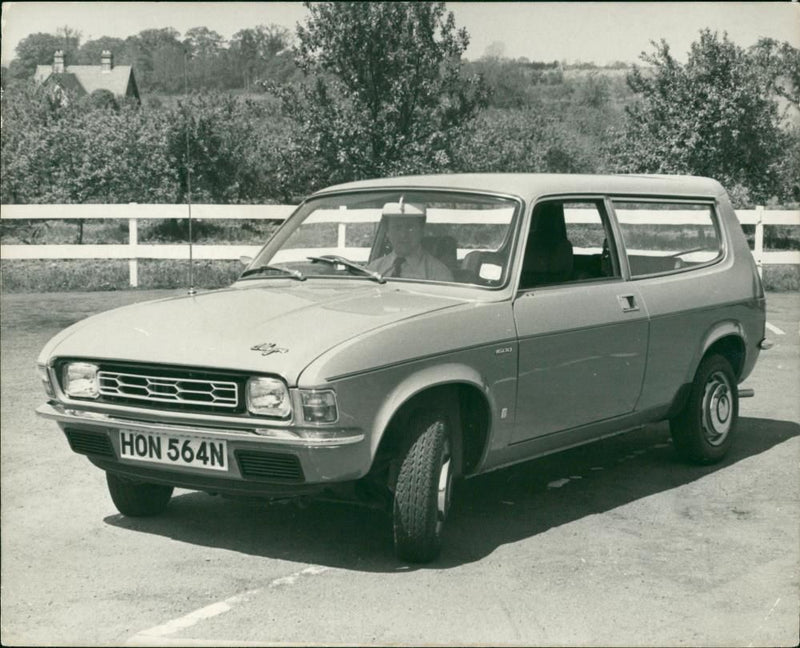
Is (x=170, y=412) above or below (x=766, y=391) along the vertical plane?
above

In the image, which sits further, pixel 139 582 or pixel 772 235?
pixel 772 235

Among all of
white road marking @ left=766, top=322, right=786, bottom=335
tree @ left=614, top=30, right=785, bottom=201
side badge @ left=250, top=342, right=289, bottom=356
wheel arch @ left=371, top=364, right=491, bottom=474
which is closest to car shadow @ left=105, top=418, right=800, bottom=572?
wheel arch @ left=371, top=364, right=491, bottom=474

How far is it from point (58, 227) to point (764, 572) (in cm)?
3846

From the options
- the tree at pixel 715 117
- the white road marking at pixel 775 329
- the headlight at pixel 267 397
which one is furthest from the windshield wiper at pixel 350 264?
the tree at pixel 715 117

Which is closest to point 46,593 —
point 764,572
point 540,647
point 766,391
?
point 540,647

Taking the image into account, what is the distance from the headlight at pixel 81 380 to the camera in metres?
5.01

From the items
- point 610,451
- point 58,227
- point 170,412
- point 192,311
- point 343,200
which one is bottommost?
point 58,227

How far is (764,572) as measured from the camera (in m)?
4.89


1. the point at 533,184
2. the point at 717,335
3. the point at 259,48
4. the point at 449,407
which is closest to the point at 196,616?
the point at 449,407

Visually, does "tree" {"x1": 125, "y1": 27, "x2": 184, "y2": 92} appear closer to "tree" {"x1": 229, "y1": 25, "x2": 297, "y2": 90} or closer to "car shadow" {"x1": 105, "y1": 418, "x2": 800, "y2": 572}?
"tree" {"x1": 229, "y1": 25, "x2": 297, "y2": 90}

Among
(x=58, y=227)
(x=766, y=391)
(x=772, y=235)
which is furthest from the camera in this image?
(x=58, y=227)

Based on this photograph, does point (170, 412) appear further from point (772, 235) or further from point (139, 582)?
point (772, 235)

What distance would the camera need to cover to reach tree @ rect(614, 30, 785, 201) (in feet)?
113

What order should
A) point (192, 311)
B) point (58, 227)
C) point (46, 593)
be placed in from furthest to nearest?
point (58, 227)
point (192, 311)
point (46, 593)
